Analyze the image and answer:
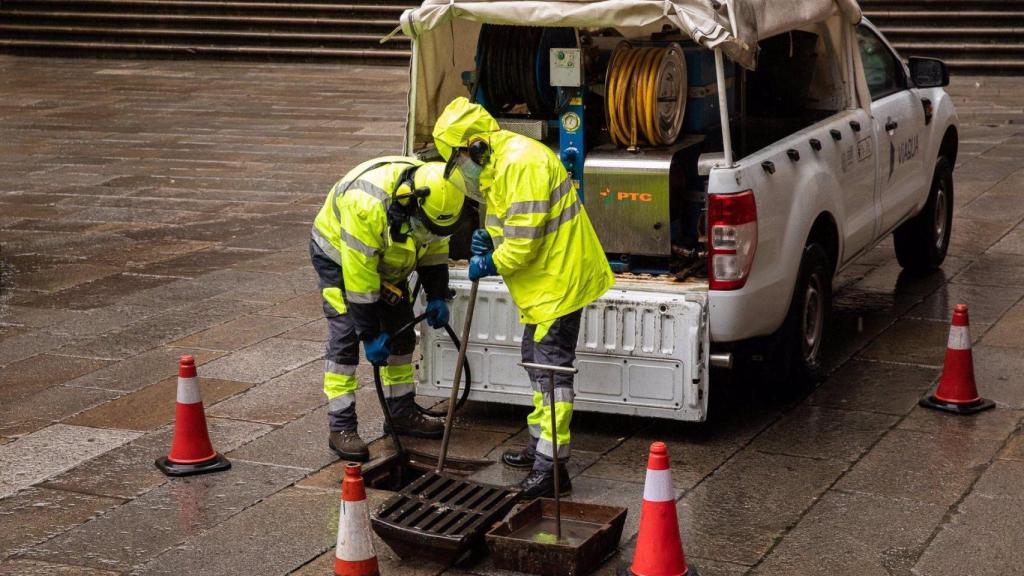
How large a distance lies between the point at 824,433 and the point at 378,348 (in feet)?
7.62

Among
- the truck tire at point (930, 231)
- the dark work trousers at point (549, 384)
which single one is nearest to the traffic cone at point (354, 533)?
the dark work trousers at point (549, 384)

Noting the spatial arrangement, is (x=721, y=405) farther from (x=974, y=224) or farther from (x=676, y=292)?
(x=974, y=224)

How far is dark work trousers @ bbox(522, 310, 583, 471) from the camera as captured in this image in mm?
6457

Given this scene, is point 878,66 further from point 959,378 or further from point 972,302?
point 959,378

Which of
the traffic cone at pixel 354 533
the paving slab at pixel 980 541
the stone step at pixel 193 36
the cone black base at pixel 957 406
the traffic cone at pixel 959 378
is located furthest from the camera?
the stone step at pixel 193 36

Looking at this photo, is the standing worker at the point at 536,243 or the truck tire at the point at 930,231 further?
the truck tire at the point at 930,231

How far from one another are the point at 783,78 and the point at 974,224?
13.1ft

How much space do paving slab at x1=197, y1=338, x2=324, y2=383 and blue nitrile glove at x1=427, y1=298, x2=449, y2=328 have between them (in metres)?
1.63

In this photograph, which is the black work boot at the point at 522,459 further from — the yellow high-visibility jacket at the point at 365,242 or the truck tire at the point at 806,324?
the truck tire at the point at 806,324

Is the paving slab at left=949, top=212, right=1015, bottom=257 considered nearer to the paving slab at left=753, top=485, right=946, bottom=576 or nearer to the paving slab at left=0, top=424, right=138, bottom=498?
the paving slab at left=753, top=485, right=946, bottom=576

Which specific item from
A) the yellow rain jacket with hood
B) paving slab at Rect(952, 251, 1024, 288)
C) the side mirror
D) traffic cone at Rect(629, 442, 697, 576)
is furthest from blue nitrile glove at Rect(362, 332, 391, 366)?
paving slab at Rect(952, 251, 1024, 288)

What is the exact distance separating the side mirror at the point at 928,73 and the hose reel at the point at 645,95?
266cm

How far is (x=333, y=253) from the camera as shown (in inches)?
275

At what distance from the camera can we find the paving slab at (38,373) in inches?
320
